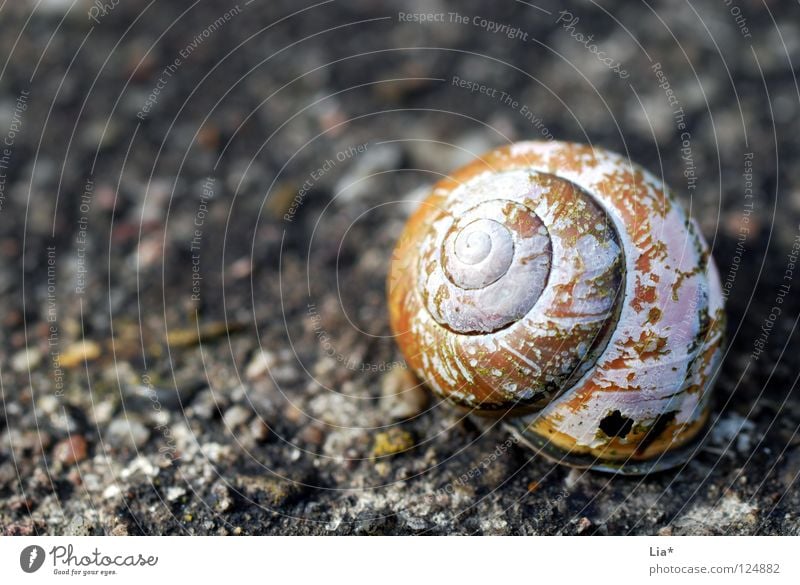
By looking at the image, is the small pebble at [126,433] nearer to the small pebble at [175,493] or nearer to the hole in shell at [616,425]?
the small pebble at [175,493]

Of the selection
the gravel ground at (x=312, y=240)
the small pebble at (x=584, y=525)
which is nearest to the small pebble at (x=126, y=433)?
the gravel ground at (x=312, y=240)

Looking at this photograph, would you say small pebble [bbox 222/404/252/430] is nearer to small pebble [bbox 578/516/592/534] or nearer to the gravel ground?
the gravel ground

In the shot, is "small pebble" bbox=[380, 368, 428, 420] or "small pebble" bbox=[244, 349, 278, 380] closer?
"small pebble" bbox=[380, 368, 428, 420]

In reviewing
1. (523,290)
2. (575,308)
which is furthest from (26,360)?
(575,308)

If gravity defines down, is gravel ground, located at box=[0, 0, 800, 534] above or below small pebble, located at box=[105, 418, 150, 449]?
above

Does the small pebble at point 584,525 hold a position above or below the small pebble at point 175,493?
above

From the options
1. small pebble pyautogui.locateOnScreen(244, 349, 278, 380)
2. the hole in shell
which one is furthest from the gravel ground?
the hole in shell

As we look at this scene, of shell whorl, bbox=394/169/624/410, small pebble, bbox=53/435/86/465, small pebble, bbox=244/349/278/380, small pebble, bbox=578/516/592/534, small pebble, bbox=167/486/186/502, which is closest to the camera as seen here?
shell whorl, bbox=394/169/624/410

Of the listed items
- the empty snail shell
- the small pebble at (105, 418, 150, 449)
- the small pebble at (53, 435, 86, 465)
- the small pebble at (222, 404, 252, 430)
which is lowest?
the small pebble at (53, 435, 86, 465)
